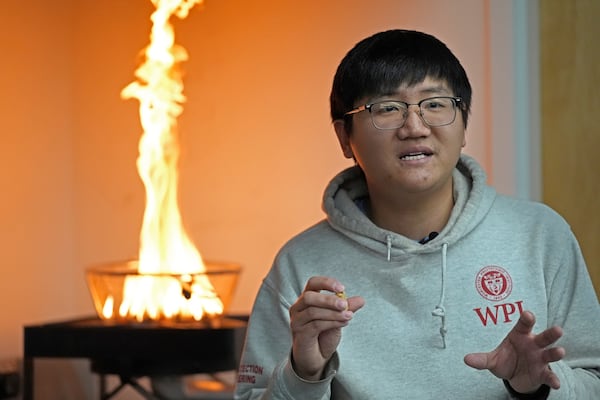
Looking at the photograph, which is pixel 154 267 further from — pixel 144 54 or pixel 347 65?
pixel 347 65

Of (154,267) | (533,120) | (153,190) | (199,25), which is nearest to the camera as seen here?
(533,120)

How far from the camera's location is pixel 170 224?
2699 millimetres

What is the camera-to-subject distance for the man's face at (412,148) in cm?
138

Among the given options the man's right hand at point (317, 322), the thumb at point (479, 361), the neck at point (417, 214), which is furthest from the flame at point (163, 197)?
the thumb at point (479, 361)

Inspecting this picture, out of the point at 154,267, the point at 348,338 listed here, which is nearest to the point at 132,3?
the point at 154,267

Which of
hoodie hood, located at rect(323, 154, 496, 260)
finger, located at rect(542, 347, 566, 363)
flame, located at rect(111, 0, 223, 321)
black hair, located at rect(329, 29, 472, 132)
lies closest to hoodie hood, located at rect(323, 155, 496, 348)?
hoodie hood, located at rect(323, 154, 496, 260)

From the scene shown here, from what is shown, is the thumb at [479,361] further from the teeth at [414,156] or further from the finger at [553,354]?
the teeth at [414,156]

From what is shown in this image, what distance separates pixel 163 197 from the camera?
2.75 m

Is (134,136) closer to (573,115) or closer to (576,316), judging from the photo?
(573,115)

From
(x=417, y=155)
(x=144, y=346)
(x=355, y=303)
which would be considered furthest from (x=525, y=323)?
(x=144, y=346)

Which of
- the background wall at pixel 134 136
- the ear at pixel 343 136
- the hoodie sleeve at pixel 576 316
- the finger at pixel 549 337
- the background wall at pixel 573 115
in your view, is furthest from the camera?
the background wall at pixel 134 136

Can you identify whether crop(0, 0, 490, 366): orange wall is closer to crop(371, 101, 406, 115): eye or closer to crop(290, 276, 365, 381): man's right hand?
crop(371, 101, 406, 115): eye

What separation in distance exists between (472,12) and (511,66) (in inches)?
7.7

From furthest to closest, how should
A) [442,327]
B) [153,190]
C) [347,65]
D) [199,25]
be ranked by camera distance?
[199,25] → [153,190] → [347,65] → [442,327]
